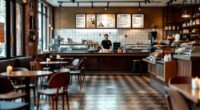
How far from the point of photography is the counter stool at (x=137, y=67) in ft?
48.1

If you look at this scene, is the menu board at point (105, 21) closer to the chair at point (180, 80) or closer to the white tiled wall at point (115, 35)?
the white tiled wall at point (115, 35)

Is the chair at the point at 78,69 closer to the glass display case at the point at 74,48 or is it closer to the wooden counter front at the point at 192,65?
the wooden counter front at the point at 192,65

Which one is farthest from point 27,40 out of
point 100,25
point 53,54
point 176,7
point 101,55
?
point 176,7

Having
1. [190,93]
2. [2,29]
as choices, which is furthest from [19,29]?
[190,93]

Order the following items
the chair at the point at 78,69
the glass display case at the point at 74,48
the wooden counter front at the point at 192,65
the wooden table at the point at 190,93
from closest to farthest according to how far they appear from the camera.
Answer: the wooden table at the point at 190,93
the wooden counter front at the point at 192,65
the chair at the point at 78,69
the glass display case at the point at 74,48

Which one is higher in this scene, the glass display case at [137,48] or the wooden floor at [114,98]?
the glass display case at [137,48]

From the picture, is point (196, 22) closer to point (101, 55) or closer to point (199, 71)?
point (101, 55)

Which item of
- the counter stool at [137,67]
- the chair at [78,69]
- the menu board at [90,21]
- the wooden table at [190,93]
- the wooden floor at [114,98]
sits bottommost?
the wooden floor at [114,98]

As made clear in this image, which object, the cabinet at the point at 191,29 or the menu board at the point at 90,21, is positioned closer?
the cabinet at the point at 191,29

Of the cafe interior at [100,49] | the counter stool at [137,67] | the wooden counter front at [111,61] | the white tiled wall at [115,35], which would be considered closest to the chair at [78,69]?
the cafe interior at [100,49]

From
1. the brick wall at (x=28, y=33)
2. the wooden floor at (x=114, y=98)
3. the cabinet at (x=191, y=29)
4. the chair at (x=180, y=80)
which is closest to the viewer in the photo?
the chair at (x=180, y=80)

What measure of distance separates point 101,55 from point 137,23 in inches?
146

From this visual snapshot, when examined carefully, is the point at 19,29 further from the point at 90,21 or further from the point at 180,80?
the point at 180,80

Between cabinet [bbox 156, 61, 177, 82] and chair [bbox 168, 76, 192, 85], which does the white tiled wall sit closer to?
cabinet [bbox 156, 61, 177, 82]
